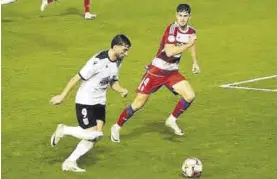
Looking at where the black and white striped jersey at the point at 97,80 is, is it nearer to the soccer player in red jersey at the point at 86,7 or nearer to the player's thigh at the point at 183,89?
the player's thigh at the point at 183,89

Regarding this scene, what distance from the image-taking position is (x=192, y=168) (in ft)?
42.4

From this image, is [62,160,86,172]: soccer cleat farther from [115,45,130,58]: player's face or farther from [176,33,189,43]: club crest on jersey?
[176,33,189,43]: club crest on jersey

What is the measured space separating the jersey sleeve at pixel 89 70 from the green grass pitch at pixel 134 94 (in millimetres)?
1757

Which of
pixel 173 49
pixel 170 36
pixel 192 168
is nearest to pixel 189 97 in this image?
pixel 173 49

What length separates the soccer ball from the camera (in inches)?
508

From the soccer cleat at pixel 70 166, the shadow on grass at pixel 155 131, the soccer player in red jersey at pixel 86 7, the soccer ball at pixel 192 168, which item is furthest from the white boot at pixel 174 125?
the soccer player in red jersey at pixel 86 7

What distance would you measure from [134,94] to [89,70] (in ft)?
23.7

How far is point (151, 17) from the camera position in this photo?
3131 cm

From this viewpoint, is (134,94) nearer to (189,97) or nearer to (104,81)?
(189,97)

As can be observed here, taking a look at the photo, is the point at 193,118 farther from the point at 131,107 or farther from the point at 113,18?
the point at 113,18

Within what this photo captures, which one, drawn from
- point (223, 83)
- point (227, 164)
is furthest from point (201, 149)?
point (223, 83)

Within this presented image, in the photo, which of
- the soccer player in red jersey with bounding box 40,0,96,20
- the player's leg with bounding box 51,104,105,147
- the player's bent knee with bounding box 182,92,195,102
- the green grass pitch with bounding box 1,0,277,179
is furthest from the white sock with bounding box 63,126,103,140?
the soccer player in red jersey with bounding box 40,0,96,20

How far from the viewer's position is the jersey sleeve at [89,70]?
1271 cm

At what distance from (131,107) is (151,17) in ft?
53.9
